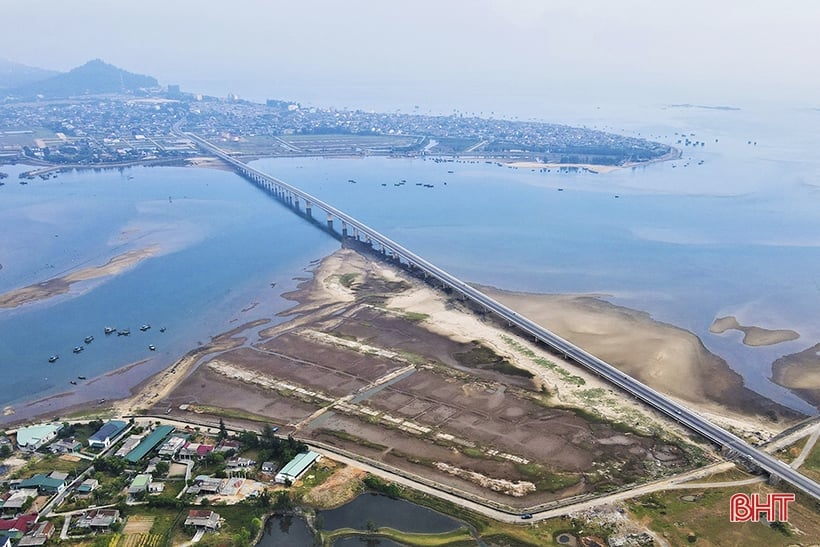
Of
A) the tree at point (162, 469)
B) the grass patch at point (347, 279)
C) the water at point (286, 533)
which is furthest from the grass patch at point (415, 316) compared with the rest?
the tree at point (162, 469)

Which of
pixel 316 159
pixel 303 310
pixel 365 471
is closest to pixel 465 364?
pixel 365 471

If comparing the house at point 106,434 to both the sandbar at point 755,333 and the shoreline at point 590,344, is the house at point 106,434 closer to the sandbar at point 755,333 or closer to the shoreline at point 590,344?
the shoreline at point 590,344

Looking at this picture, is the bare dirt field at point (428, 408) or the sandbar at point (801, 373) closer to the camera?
the bare dirt field at point (428, 408)

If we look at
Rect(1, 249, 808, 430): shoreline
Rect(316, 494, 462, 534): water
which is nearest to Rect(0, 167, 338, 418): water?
Rect(1, 249, 808, 430): shoreline

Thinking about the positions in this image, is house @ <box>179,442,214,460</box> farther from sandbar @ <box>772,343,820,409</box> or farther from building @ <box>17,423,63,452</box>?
sandbar @ <box>772,343,820,409</box>

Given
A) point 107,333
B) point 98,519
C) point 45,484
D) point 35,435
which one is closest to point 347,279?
point 107,333

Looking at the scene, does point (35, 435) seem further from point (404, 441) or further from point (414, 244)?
point (414, 244)
